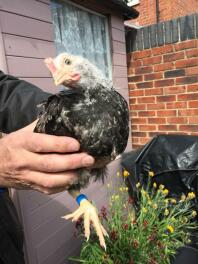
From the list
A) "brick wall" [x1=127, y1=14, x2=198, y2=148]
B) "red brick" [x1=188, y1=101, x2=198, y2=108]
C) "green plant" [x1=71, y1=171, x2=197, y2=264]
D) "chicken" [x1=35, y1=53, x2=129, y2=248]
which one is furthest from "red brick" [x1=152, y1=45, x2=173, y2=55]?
"chicken" [x1=35, y1=53, x2=129, y2=248]

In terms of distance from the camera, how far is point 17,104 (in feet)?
4.15

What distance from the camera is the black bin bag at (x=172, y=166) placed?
254 centimetres

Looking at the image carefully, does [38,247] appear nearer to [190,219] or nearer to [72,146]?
[190,219]

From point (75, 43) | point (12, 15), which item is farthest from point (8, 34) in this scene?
point (75, 43)

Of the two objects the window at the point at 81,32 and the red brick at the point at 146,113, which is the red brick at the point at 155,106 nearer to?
the red brick at the point at 146,113

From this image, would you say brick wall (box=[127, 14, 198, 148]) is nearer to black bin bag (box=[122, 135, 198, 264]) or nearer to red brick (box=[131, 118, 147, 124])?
red brick (box=[131, 118, 147, 124])

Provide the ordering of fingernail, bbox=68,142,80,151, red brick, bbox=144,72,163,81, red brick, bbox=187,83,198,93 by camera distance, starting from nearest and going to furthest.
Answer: fingernail, bbox=68,142,80,151 → red brick, bbox=187,83,198,93 → red brick, bbox=144,72,163,81

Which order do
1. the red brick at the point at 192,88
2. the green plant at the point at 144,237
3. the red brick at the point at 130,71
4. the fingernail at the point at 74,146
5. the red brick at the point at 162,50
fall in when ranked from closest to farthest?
the fingernail at the point at 74,146, the green plant at the point at 144,237, the red brick at the point at 192,88, the red brick at the point at 162,50, the red brick at the point at 130,71

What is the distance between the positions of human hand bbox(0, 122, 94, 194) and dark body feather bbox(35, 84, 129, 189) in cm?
3

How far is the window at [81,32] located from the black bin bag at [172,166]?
3.11 ft

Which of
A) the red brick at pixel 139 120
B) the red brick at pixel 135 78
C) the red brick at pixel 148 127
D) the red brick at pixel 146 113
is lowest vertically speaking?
the red brick at pixel 148 127

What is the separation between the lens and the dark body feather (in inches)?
32.7

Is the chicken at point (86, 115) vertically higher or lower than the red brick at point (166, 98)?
higher

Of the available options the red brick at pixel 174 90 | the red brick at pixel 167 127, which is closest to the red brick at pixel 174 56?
the red brick at pixel 174 90
